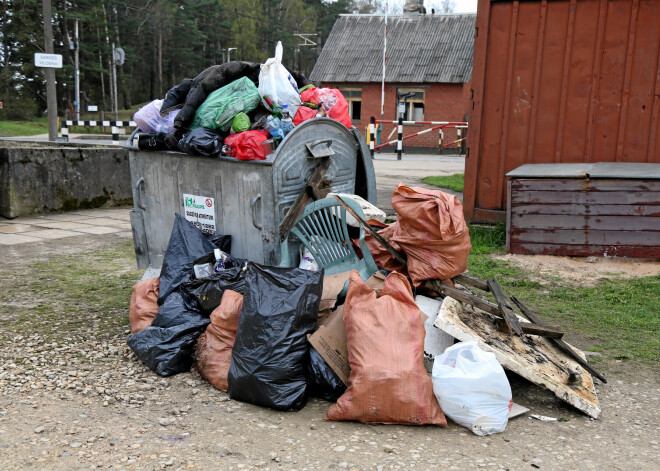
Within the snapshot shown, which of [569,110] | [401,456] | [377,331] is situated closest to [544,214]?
[569,110]

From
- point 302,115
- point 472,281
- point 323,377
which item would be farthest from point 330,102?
point 323,377

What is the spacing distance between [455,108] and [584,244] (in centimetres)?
2069

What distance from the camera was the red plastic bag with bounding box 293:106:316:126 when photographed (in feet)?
13.6

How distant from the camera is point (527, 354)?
132 inches

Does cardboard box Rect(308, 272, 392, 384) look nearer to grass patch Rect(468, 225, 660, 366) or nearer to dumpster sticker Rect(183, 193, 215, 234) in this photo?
dumpster sticker Rect(183, 193, 215, 234)

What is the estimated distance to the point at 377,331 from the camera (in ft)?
9.70

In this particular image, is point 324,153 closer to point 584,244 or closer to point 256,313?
point 256,313

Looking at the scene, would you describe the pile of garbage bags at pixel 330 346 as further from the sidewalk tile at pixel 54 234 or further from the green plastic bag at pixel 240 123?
the sidewalk tile at pixel 54 234

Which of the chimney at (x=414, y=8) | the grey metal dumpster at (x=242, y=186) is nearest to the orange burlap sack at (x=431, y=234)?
the grey metal dumpster at (x=242, y=186)

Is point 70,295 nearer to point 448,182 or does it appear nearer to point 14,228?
point 14,228

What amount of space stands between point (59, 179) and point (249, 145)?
20.0 ft

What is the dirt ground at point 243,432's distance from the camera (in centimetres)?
253

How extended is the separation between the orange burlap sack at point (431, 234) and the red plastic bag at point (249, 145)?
0.96 meters

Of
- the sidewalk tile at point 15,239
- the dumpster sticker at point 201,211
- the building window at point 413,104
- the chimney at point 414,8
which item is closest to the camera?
the dumpster sticker at point 201,211
